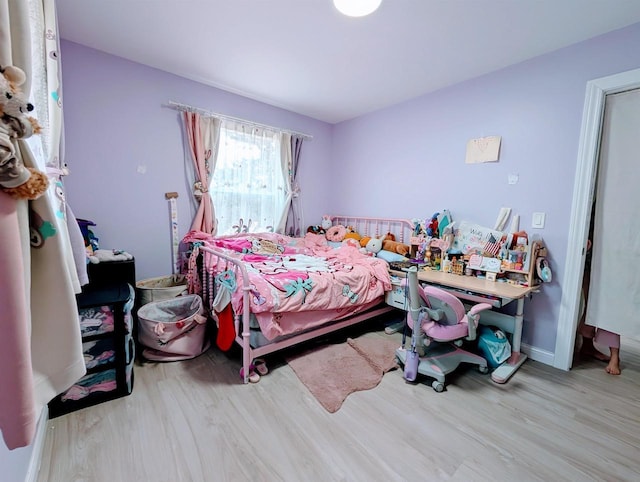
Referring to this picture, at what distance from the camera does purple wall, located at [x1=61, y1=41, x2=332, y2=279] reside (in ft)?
7.36

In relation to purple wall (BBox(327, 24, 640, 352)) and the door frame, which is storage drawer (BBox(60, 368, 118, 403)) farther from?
the door frame

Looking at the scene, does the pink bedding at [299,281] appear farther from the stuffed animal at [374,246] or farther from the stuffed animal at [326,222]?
the stuffed animal at [326,222]

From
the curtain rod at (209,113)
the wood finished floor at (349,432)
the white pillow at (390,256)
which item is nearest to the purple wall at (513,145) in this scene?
the white pillow at (390,256)

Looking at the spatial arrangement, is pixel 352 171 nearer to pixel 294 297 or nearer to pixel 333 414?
pixel 294 297

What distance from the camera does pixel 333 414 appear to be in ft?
5.24

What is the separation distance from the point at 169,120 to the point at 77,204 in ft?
3.63

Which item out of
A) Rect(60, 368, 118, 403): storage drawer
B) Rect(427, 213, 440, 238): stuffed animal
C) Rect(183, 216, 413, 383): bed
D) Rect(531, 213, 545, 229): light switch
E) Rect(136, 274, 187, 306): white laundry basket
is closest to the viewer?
Rect(60, 368, 118, 403): storage drawer

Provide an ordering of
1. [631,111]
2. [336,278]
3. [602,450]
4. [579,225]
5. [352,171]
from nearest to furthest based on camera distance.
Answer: [602,450]
[631,111]
[579,225]
[336,278]
[352,171]

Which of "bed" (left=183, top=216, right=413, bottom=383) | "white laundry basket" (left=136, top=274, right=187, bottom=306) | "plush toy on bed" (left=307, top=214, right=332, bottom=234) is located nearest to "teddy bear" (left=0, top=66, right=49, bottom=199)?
"bed" (left=183, top=216, right=413, bottom=383)

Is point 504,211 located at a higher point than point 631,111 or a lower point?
lower

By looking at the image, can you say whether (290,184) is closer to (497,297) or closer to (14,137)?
(497,297)

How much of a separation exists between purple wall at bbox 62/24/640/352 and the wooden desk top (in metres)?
0.44

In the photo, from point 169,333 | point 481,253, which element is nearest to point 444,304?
point 481,253

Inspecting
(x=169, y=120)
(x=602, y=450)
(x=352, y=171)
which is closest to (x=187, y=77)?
(x=169, y=120)
